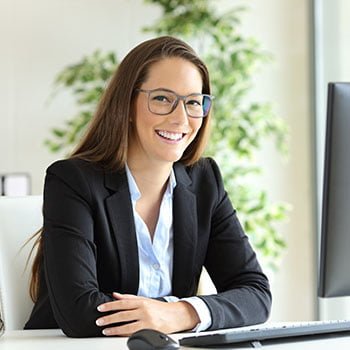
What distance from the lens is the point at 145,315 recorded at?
6.79 ft

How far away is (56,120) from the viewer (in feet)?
15.9

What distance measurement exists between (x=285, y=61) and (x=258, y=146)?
619mm

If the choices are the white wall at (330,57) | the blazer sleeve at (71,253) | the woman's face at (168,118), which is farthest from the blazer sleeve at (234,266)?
the white wall at (330,57)

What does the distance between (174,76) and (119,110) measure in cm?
16

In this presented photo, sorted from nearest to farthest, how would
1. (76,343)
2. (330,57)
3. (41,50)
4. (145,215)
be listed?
(76,343), (145,215), (330,57), (41,50)

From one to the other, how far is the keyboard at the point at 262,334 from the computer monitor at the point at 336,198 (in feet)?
0.33

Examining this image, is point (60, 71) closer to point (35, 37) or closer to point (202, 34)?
point (35, 37)

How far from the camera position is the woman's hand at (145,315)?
2.06m

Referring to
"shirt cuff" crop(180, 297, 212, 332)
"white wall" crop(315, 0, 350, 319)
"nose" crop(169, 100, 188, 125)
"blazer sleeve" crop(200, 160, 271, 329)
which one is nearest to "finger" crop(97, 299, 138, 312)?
"shirt cuff" crop(180, 297, 212, 332)

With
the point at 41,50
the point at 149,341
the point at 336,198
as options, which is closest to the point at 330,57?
the point at 41,50

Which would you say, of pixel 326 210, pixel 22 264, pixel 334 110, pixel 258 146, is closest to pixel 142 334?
pixel 326 210

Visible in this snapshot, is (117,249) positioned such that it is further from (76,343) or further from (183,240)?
(76,343)

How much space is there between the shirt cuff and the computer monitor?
1.22ft

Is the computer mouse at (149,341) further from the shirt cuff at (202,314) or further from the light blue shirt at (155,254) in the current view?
the light blue shirt at (155,254)
